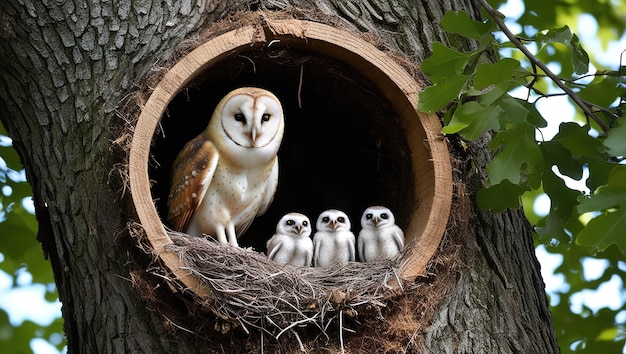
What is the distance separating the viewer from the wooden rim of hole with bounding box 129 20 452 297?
3387mm

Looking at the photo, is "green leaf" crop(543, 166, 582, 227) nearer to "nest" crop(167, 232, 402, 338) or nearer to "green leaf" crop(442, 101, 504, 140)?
"green leaf" crop(442, 101, 504, 140)

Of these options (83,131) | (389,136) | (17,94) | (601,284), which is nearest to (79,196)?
(83,131)

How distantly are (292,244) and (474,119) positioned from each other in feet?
4.41

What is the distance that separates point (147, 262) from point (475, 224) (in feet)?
4.68

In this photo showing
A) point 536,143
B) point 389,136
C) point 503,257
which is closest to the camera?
point 536,143

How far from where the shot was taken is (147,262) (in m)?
3.38

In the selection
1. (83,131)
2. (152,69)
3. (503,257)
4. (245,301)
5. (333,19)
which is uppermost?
(333,19)

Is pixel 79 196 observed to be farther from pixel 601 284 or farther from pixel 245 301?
pixel 601 284

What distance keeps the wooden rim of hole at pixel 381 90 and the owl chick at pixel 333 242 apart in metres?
0.39

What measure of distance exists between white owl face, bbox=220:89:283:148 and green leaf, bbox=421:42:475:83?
1.16 m

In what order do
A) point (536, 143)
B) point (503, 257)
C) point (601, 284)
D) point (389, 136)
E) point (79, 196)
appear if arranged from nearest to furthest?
point (536, 143) < point (79, 196) < point (503, 257) < point (389, 136) < point (601, 284)

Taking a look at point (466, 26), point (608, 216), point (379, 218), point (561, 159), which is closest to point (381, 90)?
point (379, 218)

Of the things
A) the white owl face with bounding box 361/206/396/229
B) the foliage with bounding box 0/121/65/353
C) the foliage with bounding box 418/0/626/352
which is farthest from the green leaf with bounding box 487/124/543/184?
the foliage with bounding box 0/121/65/353

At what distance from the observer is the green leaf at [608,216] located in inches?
117
